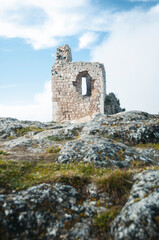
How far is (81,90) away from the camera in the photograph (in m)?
19.8

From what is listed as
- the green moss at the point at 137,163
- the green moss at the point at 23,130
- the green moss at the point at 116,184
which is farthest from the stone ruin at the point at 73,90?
the green moss at the point at 116,184

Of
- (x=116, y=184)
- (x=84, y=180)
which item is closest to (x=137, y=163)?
(x=116, y=184)

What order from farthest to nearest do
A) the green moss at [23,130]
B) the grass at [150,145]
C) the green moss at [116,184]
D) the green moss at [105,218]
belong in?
the green moss at [23,130] < the grass at [150,145] < the green moss at [116,184] < the green moss at [105,218]

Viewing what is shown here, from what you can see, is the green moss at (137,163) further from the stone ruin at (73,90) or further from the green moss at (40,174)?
the stone ruin at (73,90)

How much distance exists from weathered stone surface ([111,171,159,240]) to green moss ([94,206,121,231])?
16 centimetres

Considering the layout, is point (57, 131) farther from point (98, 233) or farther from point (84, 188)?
point (98, 233)

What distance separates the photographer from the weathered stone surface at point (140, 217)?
2.34m

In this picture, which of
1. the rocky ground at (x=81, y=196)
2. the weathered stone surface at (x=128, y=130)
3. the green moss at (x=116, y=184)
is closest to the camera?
the rocky ground at (x=81, y=196)

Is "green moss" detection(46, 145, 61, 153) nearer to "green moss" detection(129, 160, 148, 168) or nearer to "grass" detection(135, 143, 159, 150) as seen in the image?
"green moss" detection(129, 160, 148, 168)

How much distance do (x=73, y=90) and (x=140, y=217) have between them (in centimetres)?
1731

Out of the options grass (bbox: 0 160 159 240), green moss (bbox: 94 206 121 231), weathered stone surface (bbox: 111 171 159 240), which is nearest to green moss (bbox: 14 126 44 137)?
grass (bbox: 0 160 159 240)

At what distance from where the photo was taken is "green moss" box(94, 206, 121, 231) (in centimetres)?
274

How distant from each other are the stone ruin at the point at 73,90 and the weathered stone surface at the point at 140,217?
51.9 feet

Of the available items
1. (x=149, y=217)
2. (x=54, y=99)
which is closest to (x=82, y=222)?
(x=149, y=217)
